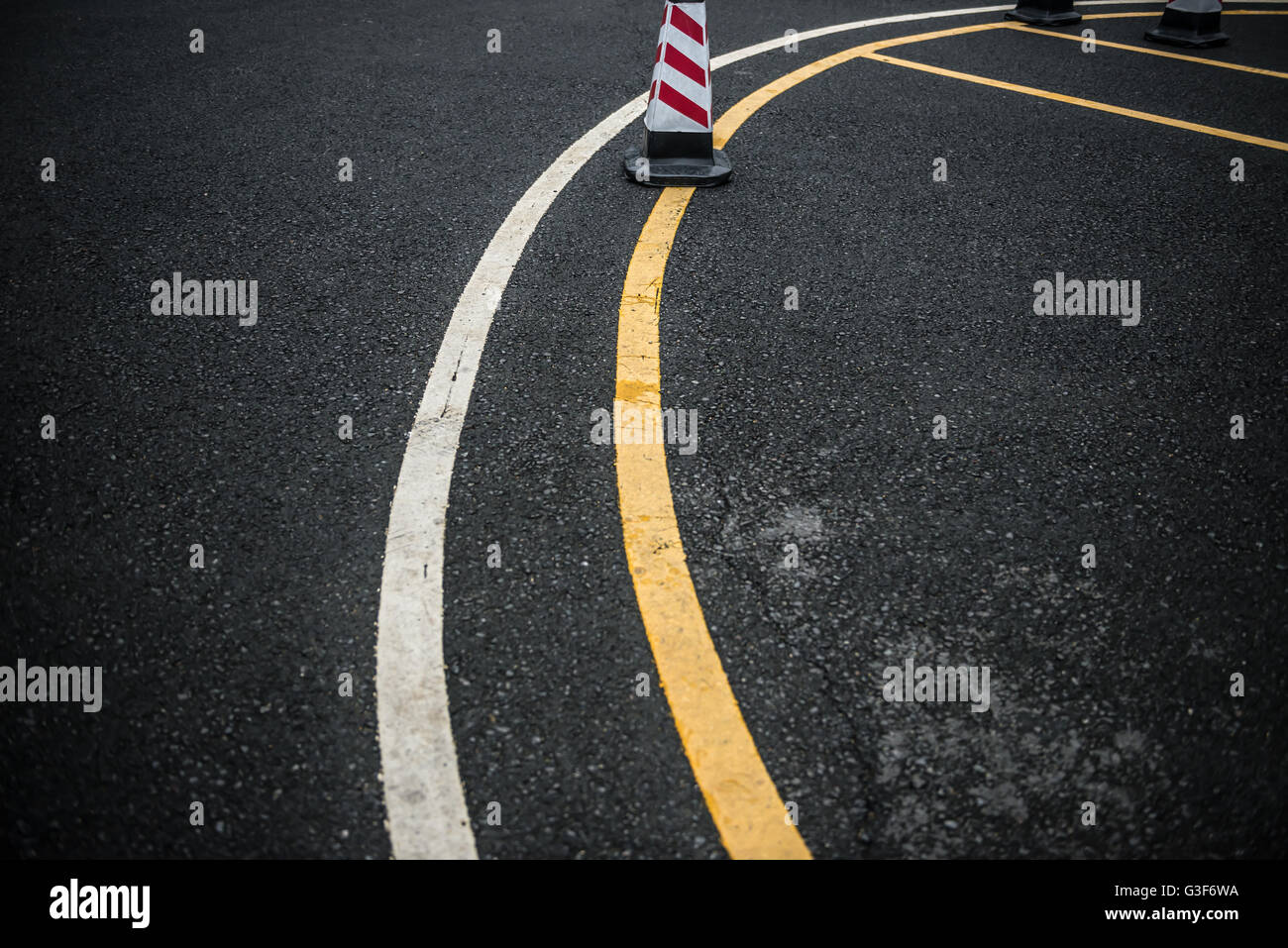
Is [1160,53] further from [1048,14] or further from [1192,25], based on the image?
[1048,14]

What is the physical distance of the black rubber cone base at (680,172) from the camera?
5199 mm

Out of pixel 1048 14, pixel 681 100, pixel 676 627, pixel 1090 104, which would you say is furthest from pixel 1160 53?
pixel 676 627

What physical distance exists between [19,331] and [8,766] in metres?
2.26

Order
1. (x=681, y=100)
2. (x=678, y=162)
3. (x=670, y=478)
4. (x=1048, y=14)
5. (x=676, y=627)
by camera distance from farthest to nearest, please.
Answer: (x=1048, y=14), (x=678, y=162), (x=681, y=100), (x=670, y=478), (x=676, y=627)

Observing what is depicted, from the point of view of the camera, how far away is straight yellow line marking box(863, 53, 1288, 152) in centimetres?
593

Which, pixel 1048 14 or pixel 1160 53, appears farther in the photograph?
pixel 1048 14

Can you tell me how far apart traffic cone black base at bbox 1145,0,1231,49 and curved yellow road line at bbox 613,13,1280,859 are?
6633 millimetres

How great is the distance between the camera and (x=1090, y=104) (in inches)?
256

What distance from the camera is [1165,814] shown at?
84.9 inches

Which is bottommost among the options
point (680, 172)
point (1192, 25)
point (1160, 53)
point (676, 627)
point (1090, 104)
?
point (676, 627)

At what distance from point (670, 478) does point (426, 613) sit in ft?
3.13

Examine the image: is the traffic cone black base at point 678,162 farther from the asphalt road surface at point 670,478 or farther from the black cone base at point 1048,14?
the black cone base at point 1048,14

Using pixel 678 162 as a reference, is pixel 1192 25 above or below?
above
